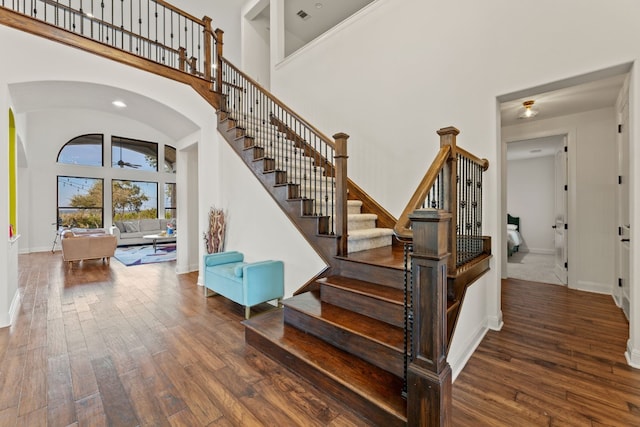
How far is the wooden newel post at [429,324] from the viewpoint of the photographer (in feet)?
4.48

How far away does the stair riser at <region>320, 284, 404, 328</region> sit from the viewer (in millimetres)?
2016

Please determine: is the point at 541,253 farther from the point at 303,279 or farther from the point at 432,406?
the point at 432,406

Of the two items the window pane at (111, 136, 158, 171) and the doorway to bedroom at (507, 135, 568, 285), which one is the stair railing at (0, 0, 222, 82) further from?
the doorway to bedroom at (507, 135, 568, 285)

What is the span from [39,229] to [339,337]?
1009 cm

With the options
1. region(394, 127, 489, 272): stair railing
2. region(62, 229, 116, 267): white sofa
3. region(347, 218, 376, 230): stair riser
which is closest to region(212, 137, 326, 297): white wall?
region(347, 218, 376, 230): stair riser

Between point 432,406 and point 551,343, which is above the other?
point 432,406

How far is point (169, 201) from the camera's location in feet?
35.2

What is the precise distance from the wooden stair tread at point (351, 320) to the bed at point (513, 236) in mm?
6019

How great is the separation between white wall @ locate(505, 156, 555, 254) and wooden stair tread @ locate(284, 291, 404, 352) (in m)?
7.56

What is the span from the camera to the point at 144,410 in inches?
67.7

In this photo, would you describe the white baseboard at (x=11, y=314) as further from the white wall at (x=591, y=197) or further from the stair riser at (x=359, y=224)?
the white wall at (x=591, y=197)

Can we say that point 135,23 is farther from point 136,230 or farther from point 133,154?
point 136,230

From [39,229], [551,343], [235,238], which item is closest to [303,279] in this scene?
[235,238]

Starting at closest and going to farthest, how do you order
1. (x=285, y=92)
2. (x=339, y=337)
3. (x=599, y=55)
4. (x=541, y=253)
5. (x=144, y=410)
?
1. (x=144, y=410)
2. (x=339, y=337)
3. (x=599, y=55)
4. (x=285, y=92)
5. (x=541, y=253)
